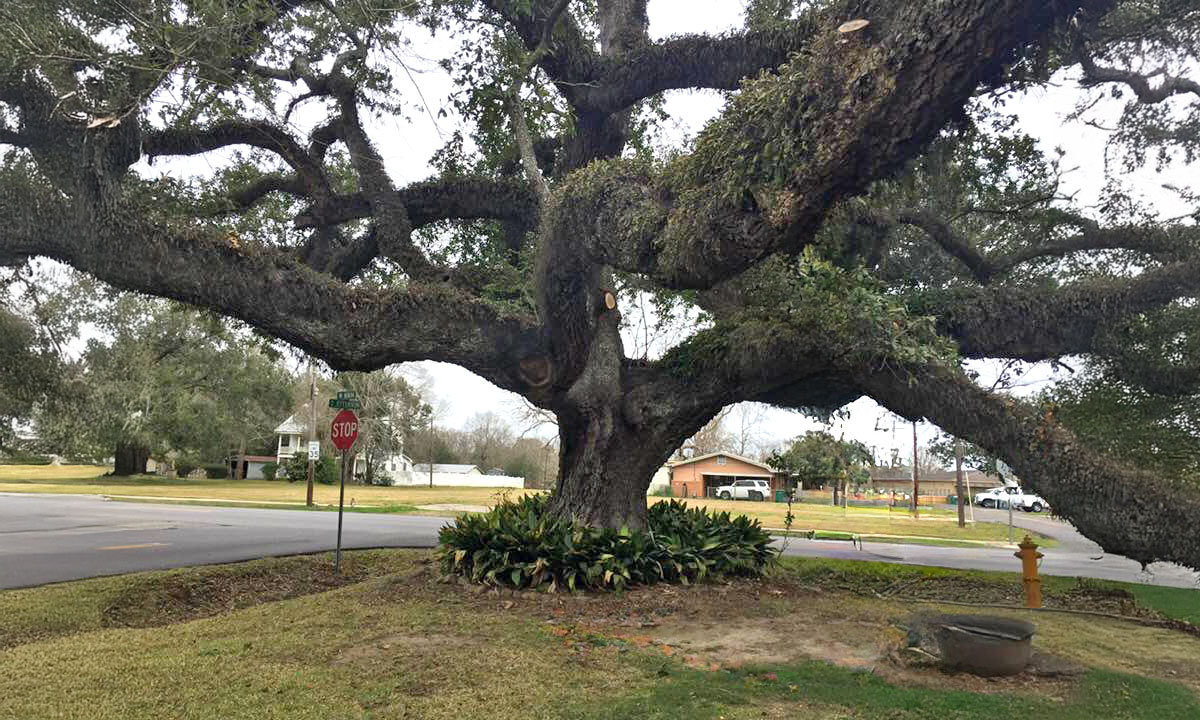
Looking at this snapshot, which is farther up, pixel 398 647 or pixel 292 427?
pixel 292 427

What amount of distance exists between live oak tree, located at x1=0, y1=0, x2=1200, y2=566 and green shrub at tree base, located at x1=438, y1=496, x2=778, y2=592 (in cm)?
64

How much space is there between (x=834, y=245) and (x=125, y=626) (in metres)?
8.54

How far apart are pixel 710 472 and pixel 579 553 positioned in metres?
52.5

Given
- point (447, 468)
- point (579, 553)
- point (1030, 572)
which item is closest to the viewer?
point (579, 553)

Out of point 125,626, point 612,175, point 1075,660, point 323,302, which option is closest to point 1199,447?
point 1075,660

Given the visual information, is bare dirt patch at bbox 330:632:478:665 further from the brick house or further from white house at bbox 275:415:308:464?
white house at bbox 275:415:308:464

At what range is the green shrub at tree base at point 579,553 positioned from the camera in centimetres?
850

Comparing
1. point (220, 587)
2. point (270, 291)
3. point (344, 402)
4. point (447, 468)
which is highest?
point (270, 291)

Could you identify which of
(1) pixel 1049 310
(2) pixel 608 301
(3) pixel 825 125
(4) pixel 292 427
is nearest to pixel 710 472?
(4) pixel 292 427

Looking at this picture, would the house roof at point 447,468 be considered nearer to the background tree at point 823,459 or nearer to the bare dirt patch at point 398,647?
the background tree at point 823,459

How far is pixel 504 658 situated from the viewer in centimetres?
570

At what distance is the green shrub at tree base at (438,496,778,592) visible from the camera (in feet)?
27.9

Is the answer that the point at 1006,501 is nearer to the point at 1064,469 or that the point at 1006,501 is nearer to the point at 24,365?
the point at 1064,469

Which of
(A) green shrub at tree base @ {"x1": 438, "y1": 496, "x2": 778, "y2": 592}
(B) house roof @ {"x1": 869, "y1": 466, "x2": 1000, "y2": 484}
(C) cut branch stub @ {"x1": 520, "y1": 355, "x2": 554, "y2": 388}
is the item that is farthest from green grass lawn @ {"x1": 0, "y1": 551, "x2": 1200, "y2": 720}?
(B) house roof @ {"x1": 869, "y1": 466, "x2": 1000, "y2": 484}
